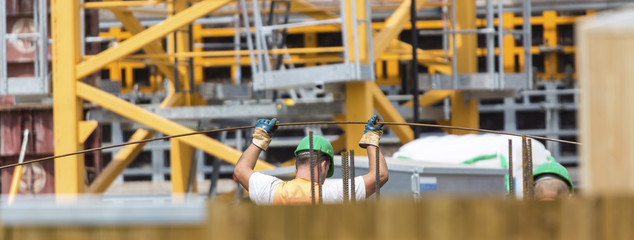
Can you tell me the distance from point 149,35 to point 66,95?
1393mm

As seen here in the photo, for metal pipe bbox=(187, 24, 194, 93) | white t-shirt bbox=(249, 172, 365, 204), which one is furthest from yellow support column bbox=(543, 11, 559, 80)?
white t-shirt bbox=(249, 172, 365, 204)

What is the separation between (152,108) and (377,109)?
3.03 metres

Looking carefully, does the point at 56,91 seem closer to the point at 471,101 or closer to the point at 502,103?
the point at 471,101

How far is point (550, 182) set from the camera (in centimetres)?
627

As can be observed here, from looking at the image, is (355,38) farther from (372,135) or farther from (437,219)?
(437,219)

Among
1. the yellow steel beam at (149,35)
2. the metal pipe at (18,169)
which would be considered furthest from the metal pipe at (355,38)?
the metal pipe at (18,169)

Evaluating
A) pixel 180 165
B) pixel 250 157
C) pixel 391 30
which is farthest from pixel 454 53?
pixel 250 157

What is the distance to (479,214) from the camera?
107 inches

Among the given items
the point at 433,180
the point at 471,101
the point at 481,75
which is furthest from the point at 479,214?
the point at 471,101

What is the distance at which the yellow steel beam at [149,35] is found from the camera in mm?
14078

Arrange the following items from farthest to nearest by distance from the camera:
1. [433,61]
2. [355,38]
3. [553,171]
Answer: [433,61], [355,38], [553,171]

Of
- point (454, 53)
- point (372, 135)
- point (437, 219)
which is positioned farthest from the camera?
point (454, 53)

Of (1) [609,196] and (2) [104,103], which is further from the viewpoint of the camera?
(2) [104,103]

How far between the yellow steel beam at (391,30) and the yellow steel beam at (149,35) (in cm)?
196
